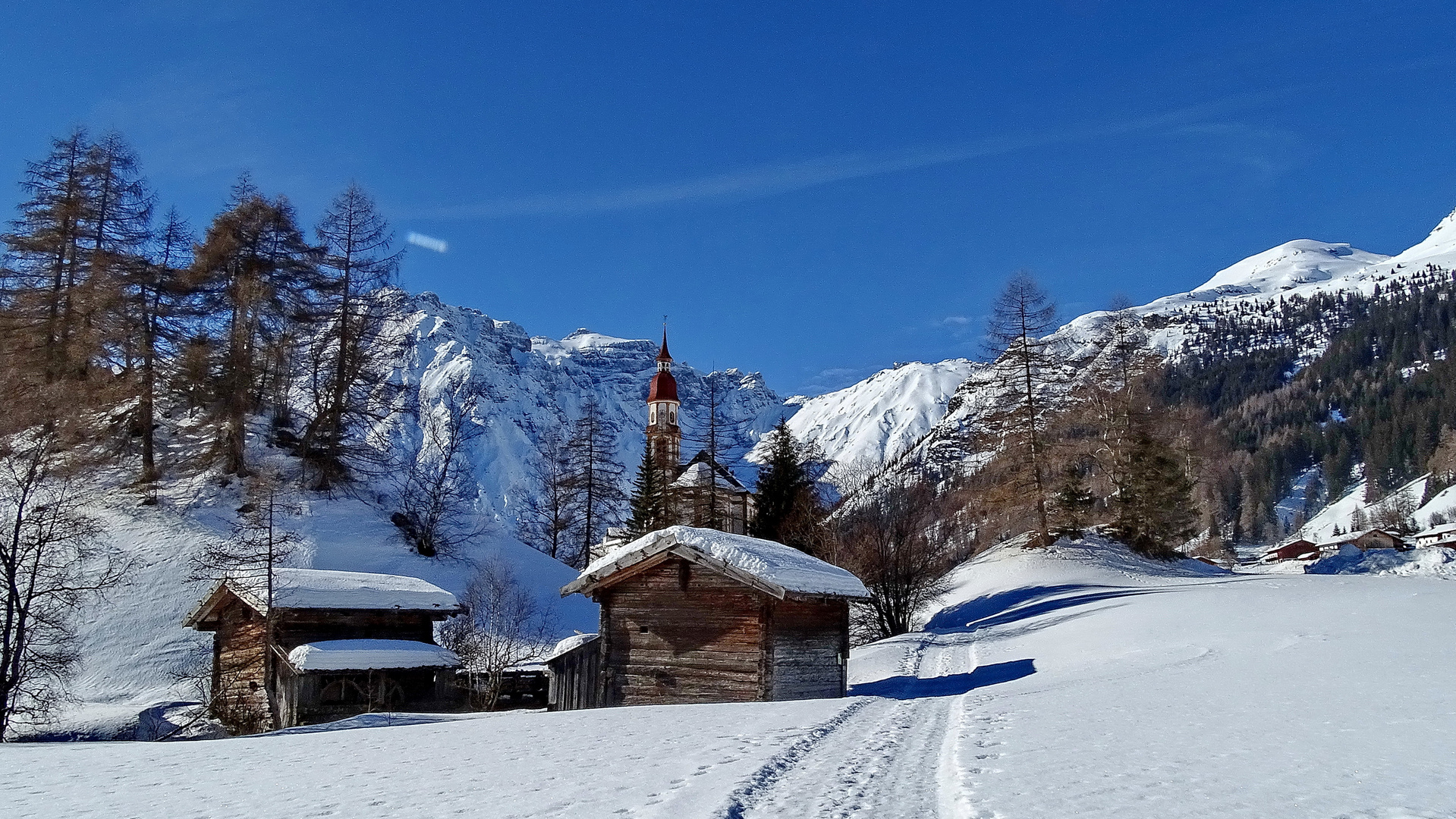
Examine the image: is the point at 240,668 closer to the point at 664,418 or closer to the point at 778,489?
the point at 778,489

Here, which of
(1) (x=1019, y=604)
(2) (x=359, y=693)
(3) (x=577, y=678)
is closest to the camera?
(3) (x=577, y=678)

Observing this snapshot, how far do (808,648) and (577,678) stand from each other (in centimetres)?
526

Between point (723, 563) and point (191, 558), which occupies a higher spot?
point (191, 558)

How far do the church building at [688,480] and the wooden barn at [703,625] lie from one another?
18.2 meters

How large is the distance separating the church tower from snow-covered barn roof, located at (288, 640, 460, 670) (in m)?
33.5

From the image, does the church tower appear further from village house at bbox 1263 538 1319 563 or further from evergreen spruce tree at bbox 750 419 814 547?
village house at bbox 1263 538 1319 563

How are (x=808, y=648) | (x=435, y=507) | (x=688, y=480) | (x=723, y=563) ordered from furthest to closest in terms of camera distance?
(x=688, y=480)
(x=435, y=507)
(x=808, y=648)
(x=723, y=563)

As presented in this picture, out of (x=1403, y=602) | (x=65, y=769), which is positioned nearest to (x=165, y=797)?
(x=65, y=769)

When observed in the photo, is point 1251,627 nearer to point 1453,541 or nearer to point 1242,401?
point 1453,541

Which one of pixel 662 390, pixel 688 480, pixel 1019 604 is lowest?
pixel 1019 604

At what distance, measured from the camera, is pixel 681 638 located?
1931cm

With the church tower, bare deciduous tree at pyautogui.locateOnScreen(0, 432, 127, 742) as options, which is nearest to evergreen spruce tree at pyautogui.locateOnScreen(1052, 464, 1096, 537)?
the church tower

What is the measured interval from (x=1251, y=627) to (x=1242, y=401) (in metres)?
185

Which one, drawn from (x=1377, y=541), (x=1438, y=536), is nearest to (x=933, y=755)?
(x=1377, y=541)
